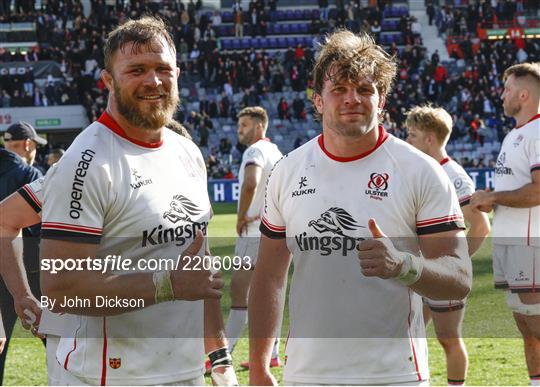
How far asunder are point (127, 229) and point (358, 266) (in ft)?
3.11

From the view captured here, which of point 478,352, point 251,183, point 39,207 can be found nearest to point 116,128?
point 39,207

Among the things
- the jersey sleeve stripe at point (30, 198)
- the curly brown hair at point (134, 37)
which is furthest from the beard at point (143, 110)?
the jersey sleeve stripe at point (30, 198)

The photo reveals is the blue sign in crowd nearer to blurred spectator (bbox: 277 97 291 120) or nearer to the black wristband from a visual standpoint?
blurred spectator (bbox: 277 97 291 120)

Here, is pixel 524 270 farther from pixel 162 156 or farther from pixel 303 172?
pixel 162 156

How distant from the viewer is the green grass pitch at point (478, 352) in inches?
287

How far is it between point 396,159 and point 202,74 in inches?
1482

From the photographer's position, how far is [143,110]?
3660 mm

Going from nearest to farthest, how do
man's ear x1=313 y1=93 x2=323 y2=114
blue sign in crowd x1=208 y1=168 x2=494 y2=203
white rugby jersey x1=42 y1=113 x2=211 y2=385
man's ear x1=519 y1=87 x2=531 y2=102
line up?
white rugby jersey x1=42 y1=113 x2=211 y2=385
man's ear x1=313 y1=93 x2=323 y2=114
man's ear x1=519 y1=87 x2=531 y2=102
blue sign in crowd x1=208 y1=168 x2=494 y2=203

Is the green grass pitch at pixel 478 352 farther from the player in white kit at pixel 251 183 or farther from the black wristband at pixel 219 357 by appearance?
the black wristband at pixel 219 357

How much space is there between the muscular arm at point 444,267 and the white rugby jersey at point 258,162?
4.93 meters

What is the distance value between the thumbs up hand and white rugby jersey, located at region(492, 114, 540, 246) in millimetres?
3506

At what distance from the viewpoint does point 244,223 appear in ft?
28.8

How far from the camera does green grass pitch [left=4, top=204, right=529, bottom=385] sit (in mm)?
7297

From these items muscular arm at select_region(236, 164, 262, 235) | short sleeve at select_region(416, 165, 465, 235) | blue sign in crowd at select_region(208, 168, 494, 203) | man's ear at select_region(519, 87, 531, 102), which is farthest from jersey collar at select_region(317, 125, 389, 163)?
blue sign in crowd at select_region(208, 168, 494, 203)
